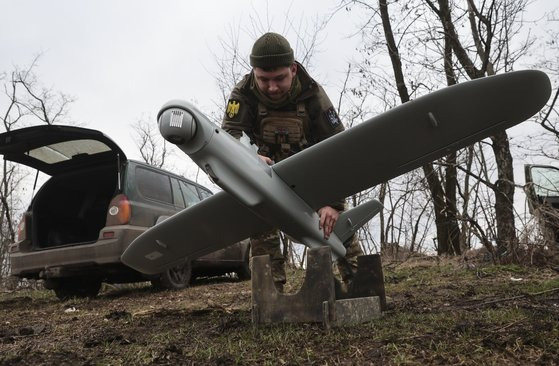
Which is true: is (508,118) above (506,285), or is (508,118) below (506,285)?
above

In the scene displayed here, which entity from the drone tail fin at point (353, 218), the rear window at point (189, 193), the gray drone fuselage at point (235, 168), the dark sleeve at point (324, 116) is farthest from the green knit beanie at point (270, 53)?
the rear window at point (189, 193)

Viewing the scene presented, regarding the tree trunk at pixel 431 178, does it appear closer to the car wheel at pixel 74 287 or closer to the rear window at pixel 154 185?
the rear window at pixel 154 185

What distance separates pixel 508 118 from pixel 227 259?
568 centimetres

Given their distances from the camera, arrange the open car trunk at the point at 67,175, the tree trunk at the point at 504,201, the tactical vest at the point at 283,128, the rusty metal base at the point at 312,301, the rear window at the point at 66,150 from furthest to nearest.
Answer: the tree trunk at the point at 504,201 → the rear window at the point at 66,150 → the open car trunk at the point at 67,175 → the tactical vest at the point at 283,128 → the rusty metal base at the point at 312,301

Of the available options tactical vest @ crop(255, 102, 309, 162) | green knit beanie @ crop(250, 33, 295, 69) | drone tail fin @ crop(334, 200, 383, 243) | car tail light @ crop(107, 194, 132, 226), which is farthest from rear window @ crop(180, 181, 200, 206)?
green knit beanie @ crop(250, 33, 295, 69)

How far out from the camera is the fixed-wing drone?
96.3 inches

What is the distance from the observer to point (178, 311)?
3.45 metres

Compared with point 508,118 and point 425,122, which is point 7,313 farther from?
point 508,118

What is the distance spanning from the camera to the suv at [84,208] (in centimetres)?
530

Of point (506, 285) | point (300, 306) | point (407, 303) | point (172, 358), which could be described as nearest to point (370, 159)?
point (300, 306)

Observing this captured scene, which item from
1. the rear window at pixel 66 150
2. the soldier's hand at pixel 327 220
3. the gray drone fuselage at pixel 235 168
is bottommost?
the soldier's hand at pixel 327 220

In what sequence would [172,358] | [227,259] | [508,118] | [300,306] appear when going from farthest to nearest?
[227,259], [508,118], [300,306], [172,358]

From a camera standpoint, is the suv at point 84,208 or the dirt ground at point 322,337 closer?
the dirt ground at point 322,337

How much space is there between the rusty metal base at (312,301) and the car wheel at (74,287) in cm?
447
